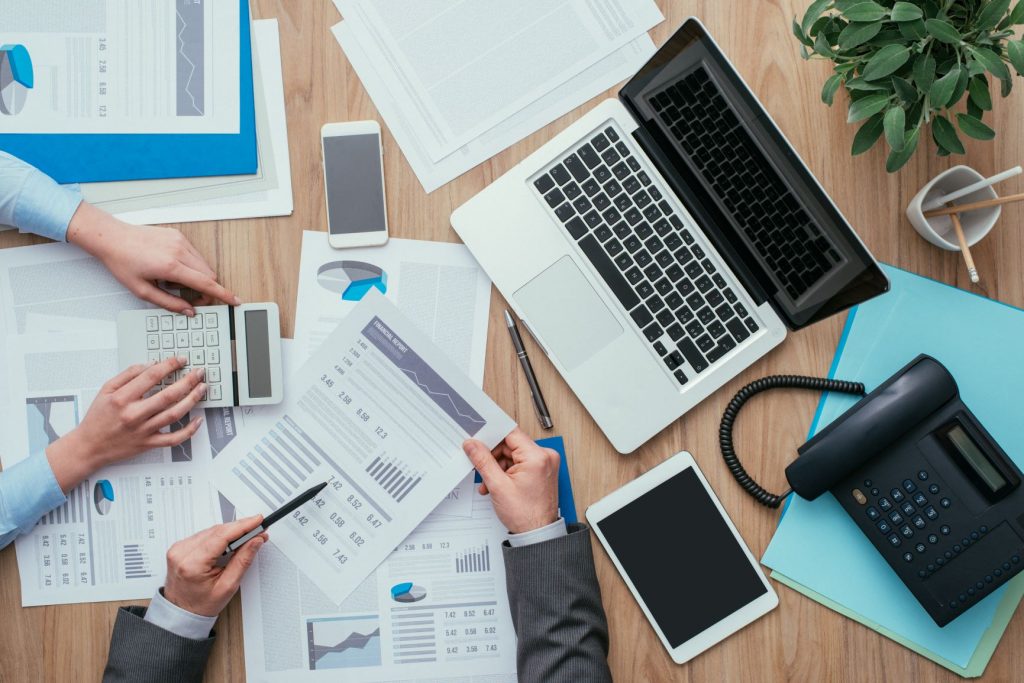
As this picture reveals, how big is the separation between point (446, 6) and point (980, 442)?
0.90m

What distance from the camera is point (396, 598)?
0.95 m

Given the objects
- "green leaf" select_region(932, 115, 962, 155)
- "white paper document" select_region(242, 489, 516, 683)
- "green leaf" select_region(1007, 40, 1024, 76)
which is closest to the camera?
"green leaf" select_region(1007, 40, 1024, 76)

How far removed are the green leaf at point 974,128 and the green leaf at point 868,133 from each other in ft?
0.28

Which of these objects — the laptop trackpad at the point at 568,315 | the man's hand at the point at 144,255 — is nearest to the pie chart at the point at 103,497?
the man's hand at the point at 144,255

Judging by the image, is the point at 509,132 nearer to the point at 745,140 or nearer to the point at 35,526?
the point at 745,140

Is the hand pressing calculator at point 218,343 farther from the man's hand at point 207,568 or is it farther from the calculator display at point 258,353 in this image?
the man's hand at point 207,568

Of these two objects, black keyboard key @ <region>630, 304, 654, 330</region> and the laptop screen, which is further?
black keyboard key @ <region>630, 304, 654, 330</region>

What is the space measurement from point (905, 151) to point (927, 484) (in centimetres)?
42

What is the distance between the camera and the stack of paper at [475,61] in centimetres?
95

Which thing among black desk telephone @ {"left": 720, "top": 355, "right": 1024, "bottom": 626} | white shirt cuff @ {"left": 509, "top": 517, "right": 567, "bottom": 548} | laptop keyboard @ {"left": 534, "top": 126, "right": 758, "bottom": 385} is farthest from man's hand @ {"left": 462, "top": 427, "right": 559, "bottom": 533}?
black desk telephone @ {"left": 720, "top": 355, "right": 1024, "bottom": 626}

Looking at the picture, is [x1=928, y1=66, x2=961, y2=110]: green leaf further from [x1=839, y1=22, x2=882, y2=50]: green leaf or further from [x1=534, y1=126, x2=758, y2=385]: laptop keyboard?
[x1=534, y1=126, x2=758, y2=385]: laptop keyboard

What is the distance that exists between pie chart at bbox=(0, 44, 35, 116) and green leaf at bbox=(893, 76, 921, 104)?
1088mm

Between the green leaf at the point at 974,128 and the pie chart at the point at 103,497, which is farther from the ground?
the pie chart at the point at 103,497

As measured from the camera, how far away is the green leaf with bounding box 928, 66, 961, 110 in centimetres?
76
